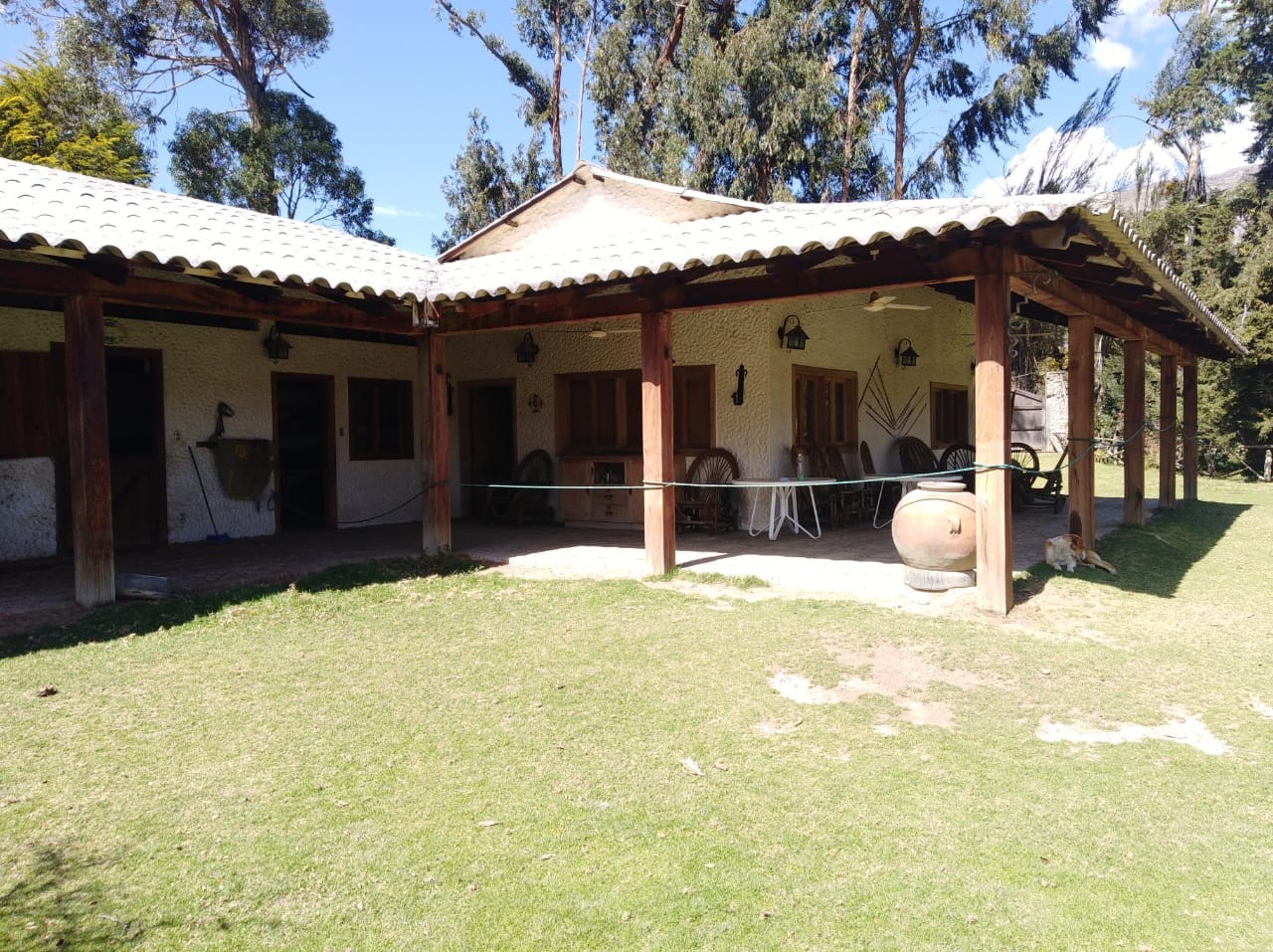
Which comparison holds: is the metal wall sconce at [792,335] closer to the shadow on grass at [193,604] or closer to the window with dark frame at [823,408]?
the window with dark frame at [823,408]

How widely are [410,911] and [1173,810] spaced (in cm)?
260

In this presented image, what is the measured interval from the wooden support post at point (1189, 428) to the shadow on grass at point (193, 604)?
11889 millimetres

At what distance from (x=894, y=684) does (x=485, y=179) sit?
20134 millimetres

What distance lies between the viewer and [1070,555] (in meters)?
7.03

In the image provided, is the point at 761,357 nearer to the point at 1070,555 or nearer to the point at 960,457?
the point at 1070,555

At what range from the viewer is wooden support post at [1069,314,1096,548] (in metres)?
7.29

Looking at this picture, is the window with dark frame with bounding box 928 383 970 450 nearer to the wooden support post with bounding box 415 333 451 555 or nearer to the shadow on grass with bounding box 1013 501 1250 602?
the shadow on grass with bounding box 1013 501 1250 602

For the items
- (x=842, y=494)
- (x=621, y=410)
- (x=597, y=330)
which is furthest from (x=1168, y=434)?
(x=597, y=330)

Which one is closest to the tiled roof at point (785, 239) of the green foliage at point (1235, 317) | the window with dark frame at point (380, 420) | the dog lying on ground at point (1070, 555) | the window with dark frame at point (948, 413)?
the dog lying on ground at point (1070, 555)

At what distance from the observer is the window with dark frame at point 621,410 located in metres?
9.98

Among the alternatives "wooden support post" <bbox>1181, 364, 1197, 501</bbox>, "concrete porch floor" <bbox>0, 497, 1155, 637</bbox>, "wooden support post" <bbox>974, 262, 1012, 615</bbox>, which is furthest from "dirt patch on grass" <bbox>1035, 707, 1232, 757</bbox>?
"wooden support post" <bbox>1181, 364, 1197, 501</bbox>

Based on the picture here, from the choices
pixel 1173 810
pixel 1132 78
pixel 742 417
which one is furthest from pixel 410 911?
pixel 1132 78

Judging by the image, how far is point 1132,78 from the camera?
83.4 ft

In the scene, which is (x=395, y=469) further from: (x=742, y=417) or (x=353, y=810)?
(x=353, y=810)
